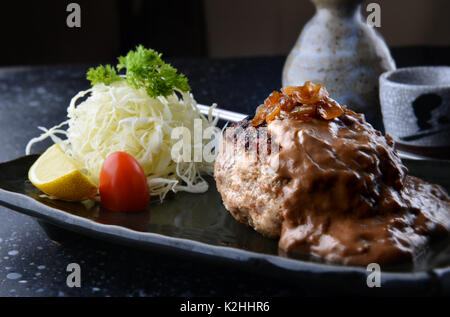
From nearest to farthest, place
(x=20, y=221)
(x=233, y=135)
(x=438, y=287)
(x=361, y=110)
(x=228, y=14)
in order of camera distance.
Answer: (x=438, y=287) < (x=233, y=135) < (x=20, y=221) < (x=361, y=110) < (x=228, y=14)

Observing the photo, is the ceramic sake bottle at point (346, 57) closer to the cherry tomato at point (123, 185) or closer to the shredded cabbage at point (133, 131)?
the shredded cabbage at point (133, 131)

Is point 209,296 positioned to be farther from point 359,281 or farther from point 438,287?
point 438,287

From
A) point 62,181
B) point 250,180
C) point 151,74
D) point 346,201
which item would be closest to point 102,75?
point 151,74

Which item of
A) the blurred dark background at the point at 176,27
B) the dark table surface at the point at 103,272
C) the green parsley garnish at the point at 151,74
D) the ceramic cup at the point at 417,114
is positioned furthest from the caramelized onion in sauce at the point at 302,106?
the blurred dark background at the point at 176,27

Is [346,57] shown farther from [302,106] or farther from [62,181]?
[62,181]

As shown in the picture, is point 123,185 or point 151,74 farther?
point 151,74

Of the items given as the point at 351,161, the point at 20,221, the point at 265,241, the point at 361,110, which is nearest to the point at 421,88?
the point at 361,110
